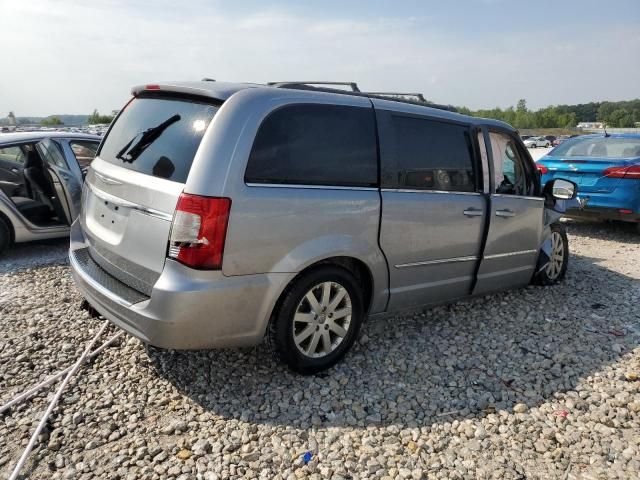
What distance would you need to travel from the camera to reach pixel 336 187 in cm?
318

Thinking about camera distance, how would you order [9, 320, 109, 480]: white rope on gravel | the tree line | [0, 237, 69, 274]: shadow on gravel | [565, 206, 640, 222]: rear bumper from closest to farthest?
[9, 320, 109, 480]: white rope on gravel → [0, 237, 69, 274]: shadow on gravel → [565, 206, 640, 222]: rear bumper → the tree line

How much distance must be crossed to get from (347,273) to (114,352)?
5.87ft

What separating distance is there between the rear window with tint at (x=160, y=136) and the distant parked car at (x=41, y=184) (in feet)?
9.89

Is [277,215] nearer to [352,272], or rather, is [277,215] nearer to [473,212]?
[352,272]

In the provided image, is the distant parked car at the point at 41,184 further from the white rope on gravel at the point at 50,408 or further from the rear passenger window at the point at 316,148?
the rear passenger window at the point at 316,148

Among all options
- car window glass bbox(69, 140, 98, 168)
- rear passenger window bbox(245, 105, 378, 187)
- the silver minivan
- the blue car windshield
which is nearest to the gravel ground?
the silver minivan

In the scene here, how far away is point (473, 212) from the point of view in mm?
4027

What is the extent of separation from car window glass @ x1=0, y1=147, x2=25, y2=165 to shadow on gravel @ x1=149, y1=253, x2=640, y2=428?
4.13 metres

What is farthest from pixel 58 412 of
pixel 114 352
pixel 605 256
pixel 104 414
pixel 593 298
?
pixel 605 256

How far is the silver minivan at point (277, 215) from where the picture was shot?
107 inches

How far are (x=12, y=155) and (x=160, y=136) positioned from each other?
14.4 feet

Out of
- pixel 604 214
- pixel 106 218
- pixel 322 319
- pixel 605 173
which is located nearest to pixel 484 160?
pixel 322 319

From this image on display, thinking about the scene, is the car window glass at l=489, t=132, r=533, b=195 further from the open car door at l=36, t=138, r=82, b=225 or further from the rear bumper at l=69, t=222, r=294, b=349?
the open car door at l=36, t=138, r=82, b=225

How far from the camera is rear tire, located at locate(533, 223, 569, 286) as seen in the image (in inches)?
206
